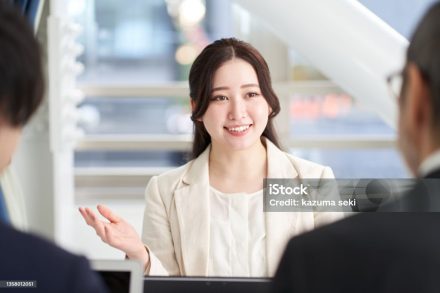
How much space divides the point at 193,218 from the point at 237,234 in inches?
5.3

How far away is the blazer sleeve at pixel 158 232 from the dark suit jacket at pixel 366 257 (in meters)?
1.04

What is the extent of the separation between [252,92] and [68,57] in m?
1.08

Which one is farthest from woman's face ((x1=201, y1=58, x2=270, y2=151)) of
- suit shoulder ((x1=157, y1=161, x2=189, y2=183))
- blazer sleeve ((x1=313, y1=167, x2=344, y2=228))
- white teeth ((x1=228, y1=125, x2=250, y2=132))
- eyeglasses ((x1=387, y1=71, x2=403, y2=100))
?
eyeglasses ((x1=387, y1=71, x2=403, y2=100))

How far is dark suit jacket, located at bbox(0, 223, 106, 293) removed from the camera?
91 cm

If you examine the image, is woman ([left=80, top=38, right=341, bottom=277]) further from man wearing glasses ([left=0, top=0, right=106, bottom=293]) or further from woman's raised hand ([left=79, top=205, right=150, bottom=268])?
man wearing glasses ([left=0, top=0, right=106, bottom=293])

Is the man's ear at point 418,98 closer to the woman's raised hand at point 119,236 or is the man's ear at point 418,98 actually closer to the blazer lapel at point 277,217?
the woman's raised hand at point 119,236

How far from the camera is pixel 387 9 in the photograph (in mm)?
2893

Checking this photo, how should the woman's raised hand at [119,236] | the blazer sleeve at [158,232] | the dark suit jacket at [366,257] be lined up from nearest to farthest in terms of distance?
the dark suit jacket at [366,257]
the woman's raised hand at [119,236]
the blazer sleeve at [158,232]

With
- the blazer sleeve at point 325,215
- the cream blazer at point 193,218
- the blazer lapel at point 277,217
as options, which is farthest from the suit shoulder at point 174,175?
the blazer sleeve at point 325,215

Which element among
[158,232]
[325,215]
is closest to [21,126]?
[158,232]

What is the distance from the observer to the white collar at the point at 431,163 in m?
0.89

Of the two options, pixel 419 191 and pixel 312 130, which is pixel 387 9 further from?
pixel 419 191

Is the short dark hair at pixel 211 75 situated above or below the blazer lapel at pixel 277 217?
above

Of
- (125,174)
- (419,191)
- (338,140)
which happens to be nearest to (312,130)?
Answer: (338,140)
